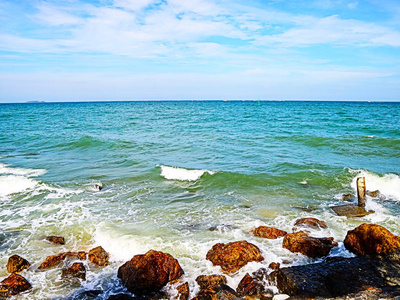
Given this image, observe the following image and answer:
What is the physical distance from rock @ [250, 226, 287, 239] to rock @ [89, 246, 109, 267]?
16.0 ft

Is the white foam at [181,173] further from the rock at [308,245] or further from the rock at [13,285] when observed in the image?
the rock at [13,285]

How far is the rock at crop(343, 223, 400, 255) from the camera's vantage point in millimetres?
7762

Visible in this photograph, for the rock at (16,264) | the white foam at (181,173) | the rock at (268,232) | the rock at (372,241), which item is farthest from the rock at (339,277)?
the white foam at (181,173)

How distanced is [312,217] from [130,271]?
7.29 m

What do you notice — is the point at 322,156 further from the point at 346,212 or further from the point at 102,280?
the point at 102,280

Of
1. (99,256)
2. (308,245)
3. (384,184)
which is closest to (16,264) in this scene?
(99,256)

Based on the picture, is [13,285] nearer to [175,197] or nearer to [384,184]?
[175,197]

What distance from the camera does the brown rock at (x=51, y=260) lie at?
830cm

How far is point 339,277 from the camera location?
6832 mm

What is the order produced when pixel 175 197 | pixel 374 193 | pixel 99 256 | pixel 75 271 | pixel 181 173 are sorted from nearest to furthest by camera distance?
pixel 75 271
pixel 99 256
pixel 374 193
pixel 175 197
pixel 181 173

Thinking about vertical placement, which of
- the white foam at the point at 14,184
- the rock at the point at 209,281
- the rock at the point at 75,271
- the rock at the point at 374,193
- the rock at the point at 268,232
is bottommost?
the rock at the point at 75,271

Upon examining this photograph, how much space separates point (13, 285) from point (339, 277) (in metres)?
7.91

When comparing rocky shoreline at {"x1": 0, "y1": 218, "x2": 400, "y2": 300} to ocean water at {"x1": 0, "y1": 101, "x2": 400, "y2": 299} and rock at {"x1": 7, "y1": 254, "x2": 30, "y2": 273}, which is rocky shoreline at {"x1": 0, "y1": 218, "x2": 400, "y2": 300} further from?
ocean water at {"x1": 0, "y1": 101, "x2": 400, "y2": 299}

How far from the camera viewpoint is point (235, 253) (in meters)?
8.22
